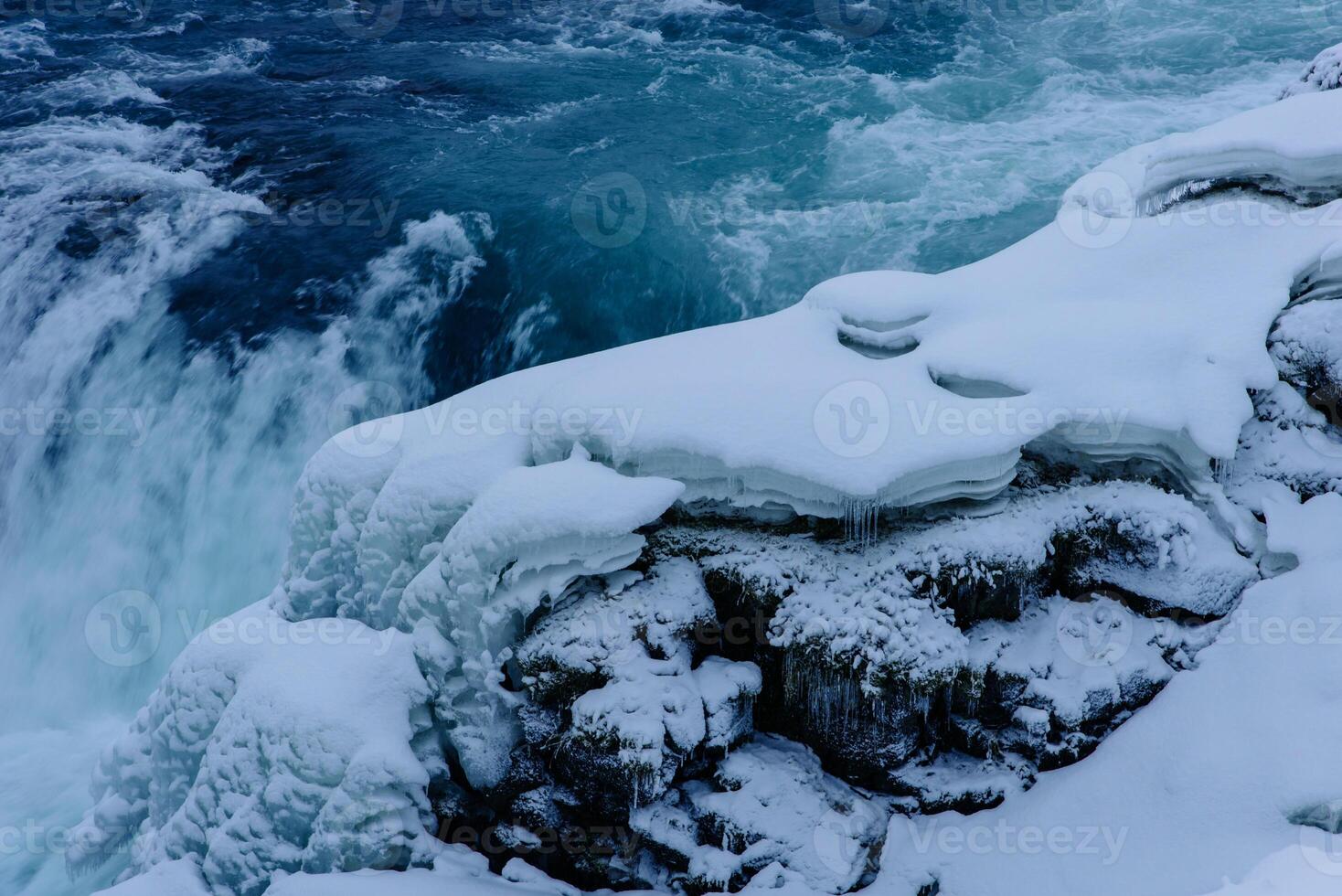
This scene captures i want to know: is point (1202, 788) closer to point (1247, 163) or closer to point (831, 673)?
point (831, 673)

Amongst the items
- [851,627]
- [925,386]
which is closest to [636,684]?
[851,627]

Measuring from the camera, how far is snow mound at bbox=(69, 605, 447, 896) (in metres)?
6.27

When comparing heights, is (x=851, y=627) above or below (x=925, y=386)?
below

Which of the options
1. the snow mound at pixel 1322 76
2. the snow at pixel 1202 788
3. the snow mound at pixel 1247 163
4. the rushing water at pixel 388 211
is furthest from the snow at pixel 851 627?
the rushing water at pixel 388 211

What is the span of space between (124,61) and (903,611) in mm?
15405

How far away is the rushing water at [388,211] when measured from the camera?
10.7m

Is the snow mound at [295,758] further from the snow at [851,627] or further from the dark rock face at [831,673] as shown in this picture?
the dark rock face at [831,673]

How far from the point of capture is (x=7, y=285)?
1233 centimetres

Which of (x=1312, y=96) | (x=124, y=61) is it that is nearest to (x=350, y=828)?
(x=1312, y=96)

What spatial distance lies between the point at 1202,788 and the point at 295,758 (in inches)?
192

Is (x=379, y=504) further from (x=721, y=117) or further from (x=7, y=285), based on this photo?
(x=721, y=117)

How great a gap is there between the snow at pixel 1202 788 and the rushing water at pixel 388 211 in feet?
19.7

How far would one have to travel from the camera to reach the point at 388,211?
13000 mm

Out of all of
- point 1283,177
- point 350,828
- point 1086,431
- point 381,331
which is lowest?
point 350,828
